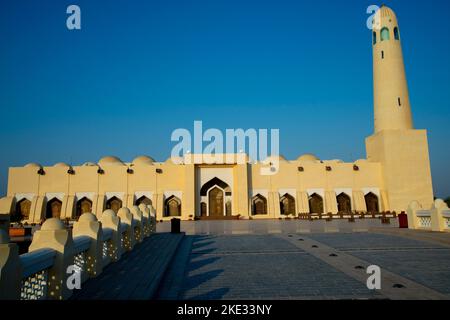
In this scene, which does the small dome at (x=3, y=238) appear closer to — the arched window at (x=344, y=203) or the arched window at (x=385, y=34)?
the arched window at (x=344, y=203)

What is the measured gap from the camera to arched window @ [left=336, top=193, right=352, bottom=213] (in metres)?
29.2

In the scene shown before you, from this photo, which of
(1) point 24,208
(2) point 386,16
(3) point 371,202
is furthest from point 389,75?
(1) point 24,208

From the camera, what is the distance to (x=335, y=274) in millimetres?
5891

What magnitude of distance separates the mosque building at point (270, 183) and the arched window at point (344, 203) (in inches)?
3.1

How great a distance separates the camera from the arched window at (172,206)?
28.6 meters

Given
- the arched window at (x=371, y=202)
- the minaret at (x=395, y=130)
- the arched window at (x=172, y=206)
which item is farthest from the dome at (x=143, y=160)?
the minaret at (x=395, y=130)

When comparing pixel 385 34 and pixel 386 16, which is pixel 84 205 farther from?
pixel 386 16

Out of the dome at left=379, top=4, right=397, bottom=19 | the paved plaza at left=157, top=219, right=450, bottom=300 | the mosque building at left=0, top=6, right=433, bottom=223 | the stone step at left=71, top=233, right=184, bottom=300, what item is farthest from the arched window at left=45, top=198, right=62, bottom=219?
the dome at left=379, top=4, right=397, bottom=19

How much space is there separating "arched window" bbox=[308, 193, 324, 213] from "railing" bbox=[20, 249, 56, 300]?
2695 centimetres

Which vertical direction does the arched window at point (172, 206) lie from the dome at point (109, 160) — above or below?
below

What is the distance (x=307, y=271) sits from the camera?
6.20 metres

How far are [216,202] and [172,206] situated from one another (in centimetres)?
358

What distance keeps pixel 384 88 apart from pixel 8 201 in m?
29.0
